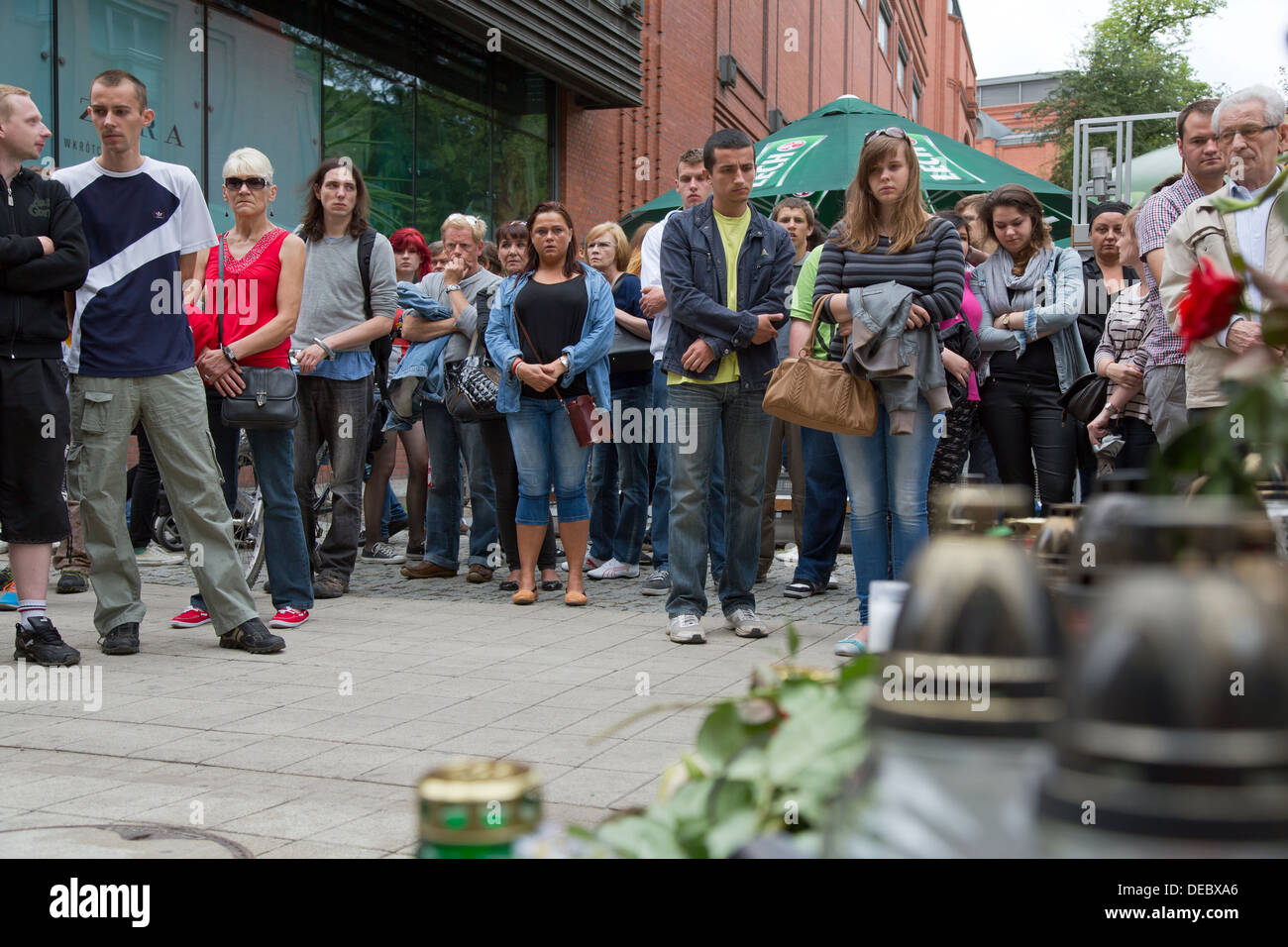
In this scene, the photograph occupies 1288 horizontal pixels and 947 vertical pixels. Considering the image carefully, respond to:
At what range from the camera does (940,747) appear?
0.81m

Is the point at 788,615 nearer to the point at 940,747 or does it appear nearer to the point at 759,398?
the point at 759,398

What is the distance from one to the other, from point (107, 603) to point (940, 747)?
5.39 meters

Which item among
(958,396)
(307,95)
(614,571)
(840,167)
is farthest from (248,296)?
(307,95)

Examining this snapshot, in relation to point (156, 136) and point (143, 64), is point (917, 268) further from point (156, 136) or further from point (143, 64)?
point (143, 64)

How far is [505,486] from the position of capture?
7809 mm

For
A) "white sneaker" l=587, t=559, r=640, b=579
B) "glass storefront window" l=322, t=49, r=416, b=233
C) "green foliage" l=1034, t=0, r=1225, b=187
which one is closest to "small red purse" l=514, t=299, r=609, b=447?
"white sneaker" l=587, t=559, r=640, b=579

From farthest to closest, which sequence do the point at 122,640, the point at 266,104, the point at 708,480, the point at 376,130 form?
the point at 376,130 < the point at 266,104 < the point at 708,480 < the point at 122,640

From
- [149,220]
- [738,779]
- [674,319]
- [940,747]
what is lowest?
[738,779]

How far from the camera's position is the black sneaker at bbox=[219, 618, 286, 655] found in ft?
18.5

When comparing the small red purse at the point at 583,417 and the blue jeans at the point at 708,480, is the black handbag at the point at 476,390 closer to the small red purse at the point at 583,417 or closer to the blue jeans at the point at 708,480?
the small red purse at the point at 583,417

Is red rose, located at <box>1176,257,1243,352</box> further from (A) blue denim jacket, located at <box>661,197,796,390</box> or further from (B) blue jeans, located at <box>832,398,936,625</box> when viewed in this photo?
(A) blue denim jacket, located at <box>661,197,796,390</box>

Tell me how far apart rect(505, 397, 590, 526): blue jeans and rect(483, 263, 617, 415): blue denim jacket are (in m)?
0.12

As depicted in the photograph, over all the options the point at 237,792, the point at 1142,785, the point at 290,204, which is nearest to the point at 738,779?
the point at 1142,785

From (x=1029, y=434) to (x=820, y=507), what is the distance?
1.34 metres
